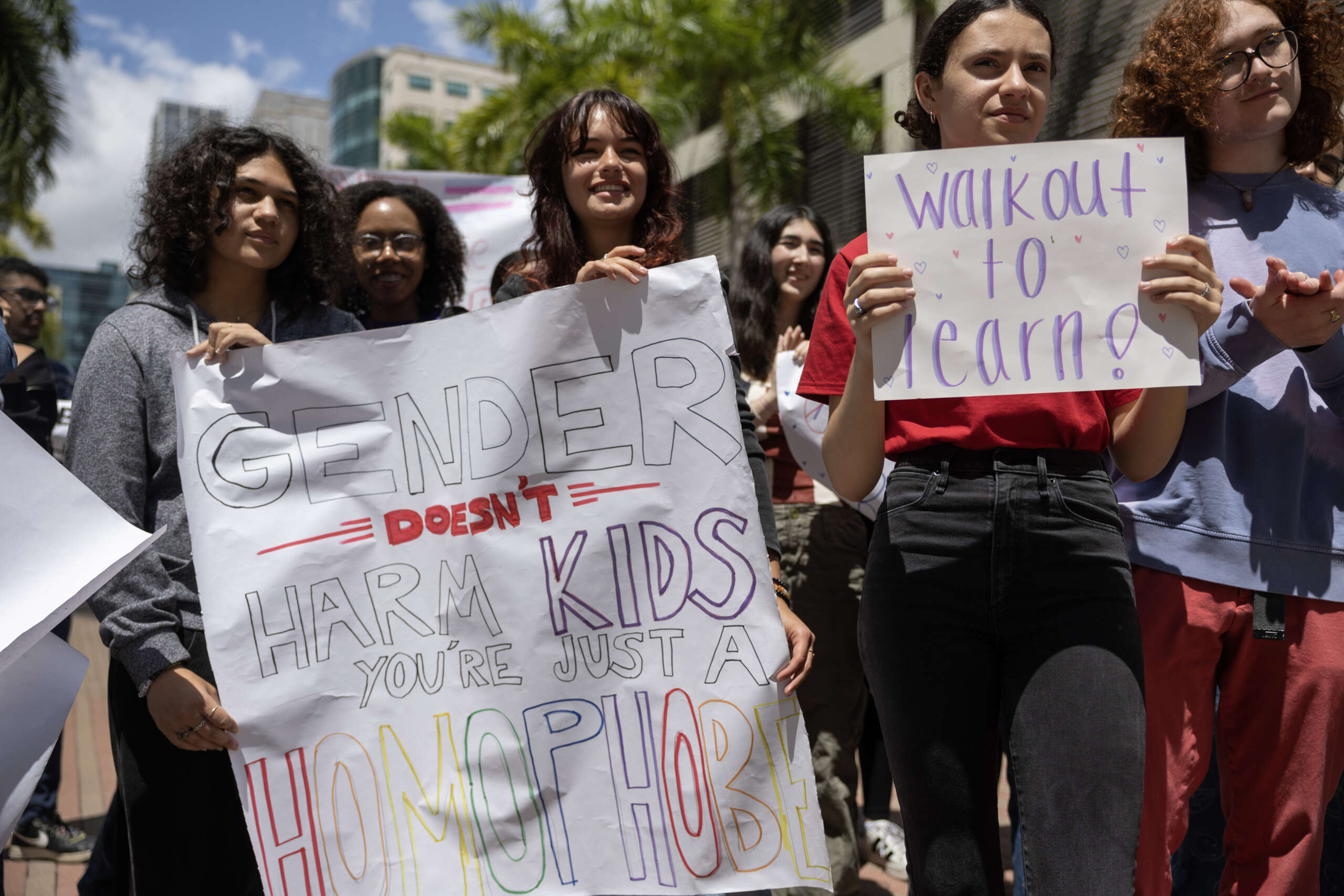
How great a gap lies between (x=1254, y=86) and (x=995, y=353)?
842 millimetres

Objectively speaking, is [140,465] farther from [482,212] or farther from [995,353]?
[482,212]

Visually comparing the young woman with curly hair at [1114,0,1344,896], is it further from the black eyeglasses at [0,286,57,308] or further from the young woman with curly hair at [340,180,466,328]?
the black eyeglasses at [0,286,57,308]

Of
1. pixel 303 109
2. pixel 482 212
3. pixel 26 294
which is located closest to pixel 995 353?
pixel 482 212

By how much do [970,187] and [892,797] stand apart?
133 inches

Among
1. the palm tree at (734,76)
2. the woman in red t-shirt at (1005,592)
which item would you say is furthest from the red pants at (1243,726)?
the palm tree at (734,76)

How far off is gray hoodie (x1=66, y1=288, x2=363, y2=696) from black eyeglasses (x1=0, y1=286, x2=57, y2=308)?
340 cm

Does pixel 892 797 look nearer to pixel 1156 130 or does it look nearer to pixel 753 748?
pixel 753 748

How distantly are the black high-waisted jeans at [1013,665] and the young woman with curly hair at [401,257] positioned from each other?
229 centimetres

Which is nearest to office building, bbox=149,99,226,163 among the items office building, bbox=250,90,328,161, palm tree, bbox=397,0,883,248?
palm tree, bbox=397,0,883,248

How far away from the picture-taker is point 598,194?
2305 millimetres

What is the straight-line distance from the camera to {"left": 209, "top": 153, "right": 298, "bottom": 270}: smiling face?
7.75ft

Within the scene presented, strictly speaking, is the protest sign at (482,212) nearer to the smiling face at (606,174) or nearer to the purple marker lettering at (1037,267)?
the smiling face at (606,174)

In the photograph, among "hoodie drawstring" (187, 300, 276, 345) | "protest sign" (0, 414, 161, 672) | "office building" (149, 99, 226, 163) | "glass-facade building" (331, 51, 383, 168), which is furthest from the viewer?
"glass-facade building" (331, 51, 383, 168)

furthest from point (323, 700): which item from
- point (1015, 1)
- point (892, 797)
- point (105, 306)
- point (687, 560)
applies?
point (105, 306)
